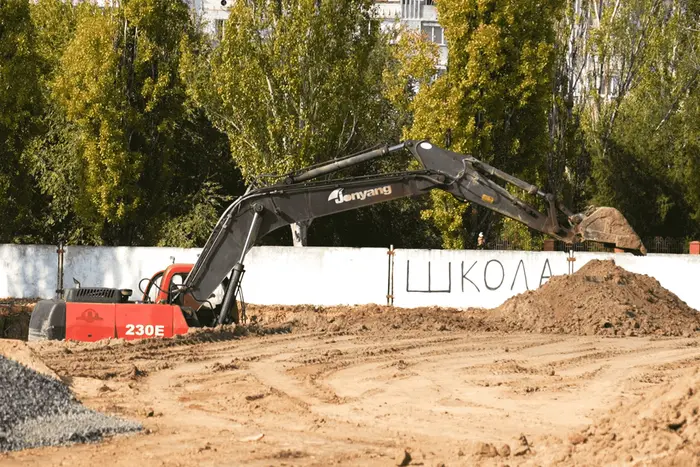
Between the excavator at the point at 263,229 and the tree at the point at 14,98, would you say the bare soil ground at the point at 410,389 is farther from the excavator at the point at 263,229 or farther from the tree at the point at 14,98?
the tree at the point at 14,98

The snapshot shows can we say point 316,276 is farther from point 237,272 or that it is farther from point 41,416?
point 41,416

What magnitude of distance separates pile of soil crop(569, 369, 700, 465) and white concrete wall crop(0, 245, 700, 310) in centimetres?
1688

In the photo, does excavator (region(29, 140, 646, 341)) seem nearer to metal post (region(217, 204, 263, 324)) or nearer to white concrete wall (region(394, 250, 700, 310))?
metal post (region(217, 204, 263, 324))

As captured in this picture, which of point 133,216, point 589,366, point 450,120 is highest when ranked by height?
point 450,120

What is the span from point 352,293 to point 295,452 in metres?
17.5

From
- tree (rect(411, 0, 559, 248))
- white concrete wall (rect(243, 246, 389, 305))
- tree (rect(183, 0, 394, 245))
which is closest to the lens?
white concrete wall (rect(243, 246, 389, 305))

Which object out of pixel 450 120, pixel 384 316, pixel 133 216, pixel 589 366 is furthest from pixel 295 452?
pixel 133 216

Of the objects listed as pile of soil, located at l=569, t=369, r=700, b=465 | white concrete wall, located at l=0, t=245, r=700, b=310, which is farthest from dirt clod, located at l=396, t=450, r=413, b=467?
white concrete wall, located at l=0, t=245, r=700, b=310

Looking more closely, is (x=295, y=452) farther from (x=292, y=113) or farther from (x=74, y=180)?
(x=74, y=180)

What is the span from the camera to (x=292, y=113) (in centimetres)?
3322

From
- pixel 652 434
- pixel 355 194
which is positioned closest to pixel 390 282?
pixel 355 194

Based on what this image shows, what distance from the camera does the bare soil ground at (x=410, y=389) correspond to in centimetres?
951

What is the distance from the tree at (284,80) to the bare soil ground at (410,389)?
1044 centimetres

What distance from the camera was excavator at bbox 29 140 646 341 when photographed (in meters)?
17.8
